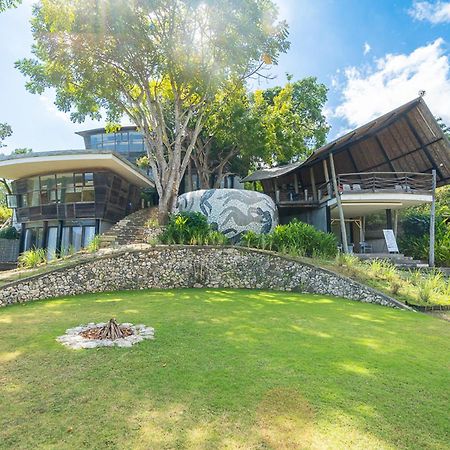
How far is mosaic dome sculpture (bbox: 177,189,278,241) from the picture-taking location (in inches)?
577

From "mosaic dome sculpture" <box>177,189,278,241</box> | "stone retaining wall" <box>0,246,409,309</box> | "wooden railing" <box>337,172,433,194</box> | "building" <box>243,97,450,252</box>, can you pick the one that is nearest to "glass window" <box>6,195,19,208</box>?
"mosaic dome sculpture" <box>177,189,278,241</box>

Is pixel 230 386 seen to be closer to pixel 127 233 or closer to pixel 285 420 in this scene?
pixel 285 420

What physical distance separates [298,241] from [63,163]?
1205cm

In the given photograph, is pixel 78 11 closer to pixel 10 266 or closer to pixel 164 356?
pixel 10 266

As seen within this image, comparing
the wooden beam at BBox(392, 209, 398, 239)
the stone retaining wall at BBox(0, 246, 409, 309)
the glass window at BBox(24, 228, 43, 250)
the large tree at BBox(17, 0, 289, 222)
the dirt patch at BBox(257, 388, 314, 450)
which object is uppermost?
the large tree at BBox(17, 0, 289, 222)

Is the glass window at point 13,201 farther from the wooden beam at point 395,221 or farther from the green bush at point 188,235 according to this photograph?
the wooden beam at point 395,221

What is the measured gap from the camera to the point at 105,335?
5555 millimetres

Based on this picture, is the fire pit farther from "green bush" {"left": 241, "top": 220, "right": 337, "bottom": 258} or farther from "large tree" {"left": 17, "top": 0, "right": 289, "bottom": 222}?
"large tree" {"left": 17, "top": 0, "right": 289, "bottom": 222}

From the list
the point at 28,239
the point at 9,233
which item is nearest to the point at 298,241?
the point at 28,239

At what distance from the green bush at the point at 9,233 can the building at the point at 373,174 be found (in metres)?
15.4

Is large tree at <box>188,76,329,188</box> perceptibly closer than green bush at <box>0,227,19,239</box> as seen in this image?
Yes

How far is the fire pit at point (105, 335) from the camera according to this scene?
5.21 meters

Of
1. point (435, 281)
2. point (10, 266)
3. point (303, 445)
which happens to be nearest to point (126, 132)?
point (10, 266)

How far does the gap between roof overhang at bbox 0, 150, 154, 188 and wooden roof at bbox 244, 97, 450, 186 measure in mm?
8145
